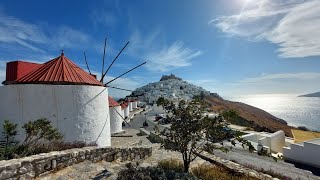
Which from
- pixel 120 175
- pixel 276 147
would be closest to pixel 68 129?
pixel 120 175

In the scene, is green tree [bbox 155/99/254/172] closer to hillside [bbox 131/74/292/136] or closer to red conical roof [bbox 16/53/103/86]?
red conical roof [bbox 16/53/103/86]

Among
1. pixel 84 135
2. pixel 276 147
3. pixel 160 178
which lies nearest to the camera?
pixel 160 178

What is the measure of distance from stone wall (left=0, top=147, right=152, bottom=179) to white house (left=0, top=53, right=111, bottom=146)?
286 centimetres

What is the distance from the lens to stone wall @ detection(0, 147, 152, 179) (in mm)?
5691

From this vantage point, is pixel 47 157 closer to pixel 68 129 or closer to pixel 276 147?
pixel 68 129

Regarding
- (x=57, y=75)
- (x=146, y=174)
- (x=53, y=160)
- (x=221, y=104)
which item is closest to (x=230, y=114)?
(x=146, y=174)

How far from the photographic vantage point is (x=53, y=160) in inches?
267

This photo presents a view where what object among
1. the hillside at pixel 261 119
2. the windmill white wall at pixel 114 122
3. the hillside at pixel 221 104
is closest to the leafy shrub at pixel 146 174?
the hillside at pixel 261 119

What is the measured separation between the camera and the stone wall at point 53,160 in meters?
5.69

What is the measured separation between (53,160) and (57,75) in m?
5.92

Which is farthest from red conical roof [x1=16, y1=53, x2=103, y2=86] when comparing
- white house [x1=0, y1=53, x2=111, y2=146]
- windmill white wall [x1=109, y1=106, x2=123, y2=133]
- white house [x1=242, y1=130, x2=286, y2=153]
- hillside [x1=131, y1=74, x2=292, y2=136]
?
white house [x1=242, y1=130, x2=286, y2=153]

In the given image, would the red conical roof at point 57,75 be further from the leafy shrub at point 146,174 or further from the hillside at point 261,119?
the hillside at point 261,119

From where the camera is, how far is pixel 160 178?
6312mm

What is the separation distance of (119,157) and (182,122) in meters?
3.55
